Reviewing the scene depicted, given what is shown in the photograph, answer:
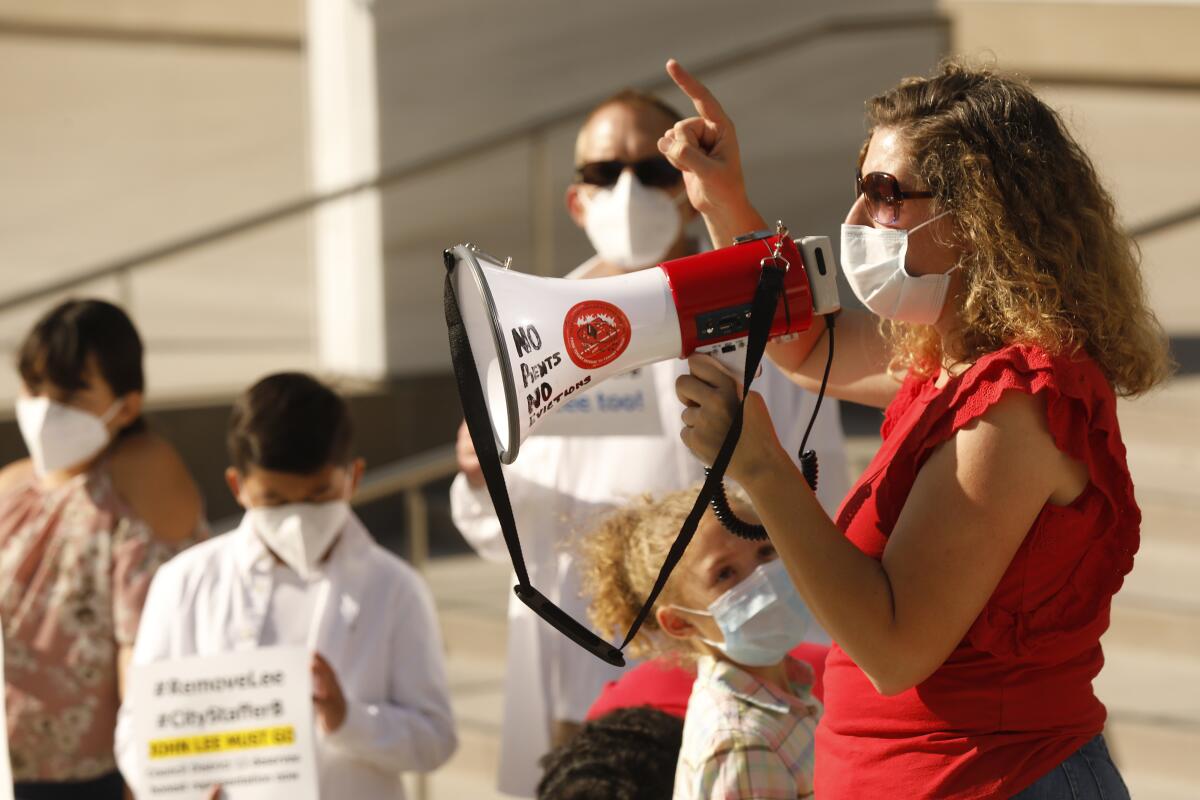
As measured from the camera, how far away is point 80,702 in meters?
3.24

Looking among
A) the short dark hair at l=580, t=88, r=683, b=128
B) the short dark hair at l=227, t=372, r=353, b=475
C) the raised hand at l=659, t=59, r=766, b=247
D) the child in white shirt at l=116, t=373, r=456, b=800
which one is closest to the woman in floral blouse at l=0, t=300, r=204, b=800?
the child in white shirt at l=116, t=373, r=456, b=800

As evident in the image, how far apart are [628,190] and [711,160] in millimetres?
830

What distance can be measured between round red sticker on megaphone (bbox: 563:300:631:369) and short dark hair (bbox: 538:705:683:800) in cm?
84

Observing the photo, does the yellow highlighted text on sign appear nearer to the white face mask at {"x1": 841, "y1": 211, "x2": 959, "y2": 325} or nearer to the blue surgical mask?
the blue surgical mask

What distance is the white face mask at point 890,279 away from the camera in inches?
79.0

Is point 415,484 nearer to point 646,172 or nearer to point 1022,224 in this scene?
point 646,172

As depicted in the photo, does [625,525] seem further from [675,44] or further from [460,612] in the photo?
[675,44]

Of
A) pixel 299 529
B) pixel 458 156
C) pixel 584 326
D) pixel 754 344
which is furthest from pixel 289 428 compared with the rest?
pixel 458 156

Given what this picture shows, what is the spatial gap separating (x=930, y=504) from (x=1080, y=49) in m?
6.70

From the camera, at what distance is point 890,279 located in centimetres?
201

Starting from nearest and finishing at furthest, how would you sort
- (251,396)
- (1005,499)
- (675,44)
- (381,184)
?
(1005,499)
(251,396)
(381,184)
(675,44)

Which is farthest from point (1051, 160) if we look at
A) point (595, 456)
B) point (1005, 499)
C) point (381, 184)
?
point (381, 184)

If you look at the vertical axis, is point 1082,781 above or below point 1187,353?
below

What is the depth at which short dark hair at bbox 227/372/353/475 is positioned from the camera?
9.80ft
